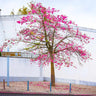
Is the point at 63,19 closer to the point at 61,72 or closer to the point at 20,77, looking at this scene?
the point at 61,72

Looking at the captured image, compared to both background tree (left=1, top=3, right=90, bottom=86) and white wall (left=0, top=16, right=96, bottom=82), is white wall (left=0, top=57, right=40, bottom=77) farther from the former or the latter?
background tree (left=1, top=3, right=90, bottom=86)

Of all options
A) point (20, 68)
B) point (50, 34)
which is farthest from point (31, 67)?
point (50, 34)

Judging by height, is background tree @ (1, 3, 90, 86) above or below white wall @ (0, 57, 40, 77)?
above

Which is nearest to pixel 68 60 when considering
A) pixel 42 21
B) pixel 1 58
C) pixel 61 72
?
pixel 61 72

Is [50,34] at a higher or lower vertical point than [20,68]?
higher

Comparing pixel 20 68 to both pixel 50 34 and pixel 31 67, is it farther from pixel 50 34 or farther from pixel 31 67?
pixel 50 34

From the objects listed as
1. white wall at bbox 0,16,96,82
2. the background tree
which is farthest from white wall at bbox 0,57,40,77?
the background tree

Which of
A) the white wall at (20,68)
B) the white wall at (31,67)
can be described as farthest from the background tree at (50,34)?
the white wall at (20,68)

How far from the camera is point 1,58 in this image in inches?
538

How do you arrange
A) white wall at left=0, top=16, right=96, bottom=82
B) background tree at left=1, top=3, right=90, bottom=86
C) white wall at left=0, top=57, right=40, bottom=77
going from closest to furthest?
background tree at left=1, top=3, right=90, bottom=86 < white wall at left=0, top=16, right=96, bottom=82 < white wall at left=0, top=57, right=40, bottom=77

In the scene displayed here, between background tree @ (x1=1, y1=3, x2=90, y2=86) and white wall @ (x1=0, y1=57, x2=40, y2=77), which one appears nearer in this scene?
background tree @ (x1=1, y1=3, x2=90, y2=86)

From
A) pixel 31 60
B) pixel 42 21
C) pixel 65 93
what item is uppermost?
pixel 42 21

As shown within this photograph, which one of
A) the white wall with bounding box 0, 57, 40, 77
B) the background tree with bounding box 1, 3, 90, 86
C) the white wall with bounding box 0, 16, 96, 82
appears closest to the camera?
the background tree with bounding box 1, 3, 90, 86

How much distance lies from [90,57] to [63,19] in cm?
366
